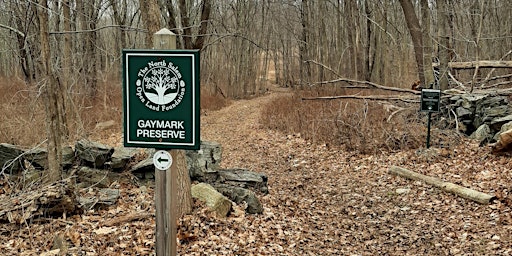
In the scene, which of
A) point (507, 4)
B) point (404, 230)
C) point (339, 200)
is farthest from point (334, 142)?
point (507, 4)

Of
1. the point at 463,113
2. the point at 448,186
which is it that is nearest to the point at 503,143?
the point at 448,186

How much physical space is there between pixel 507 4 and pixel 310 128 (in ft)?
43.1

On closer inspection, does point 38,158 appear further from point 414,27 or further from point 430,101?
point 414,27

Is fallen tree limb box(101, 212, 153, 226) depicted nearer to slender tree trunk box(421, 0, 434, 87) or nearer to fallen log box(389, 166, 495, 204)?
fallen log box(389, 166, 495, 204)

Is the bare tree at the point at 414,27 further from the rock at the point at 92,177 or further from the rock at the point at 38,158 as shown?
the rock at the point at 38,158

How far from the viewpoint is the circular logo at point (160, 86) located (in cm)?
331

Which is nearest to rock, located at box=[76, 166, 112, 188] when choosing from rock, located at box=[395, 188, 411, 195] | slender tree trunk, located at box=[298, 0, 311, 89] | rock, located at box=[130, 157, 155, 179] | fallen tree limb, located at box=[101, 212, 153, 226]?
rock, located at box=[130, 157, 155, 179]

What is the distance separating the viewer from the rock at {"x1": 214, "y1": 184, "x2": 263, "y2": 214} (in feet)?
22.8

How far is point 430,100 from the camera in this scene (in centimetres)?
991

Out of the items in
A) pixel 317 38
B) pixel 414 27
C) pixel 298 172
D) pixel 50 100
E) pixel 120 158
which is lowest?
pixel 298 172

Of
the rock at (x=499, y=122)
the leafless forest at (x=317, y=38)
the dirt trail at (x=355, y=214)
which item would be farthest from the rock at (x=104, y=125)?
the rock at (x=499, y=122)

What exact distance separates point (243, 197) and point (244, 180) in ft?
3.55

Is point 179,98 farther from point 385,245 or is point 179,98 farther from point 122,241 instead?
point 385,245

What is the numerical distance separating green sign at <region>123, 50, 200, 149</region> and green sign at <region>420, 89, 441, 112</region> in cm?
777
